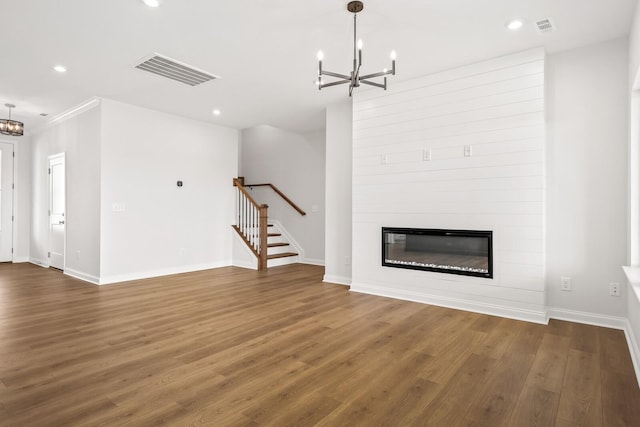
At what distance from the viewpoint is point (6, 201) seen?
741 cm

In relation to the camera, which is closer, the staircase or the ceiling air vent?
the ceiling air vent

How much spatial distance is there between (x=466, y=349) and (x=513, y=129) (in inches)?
90.1

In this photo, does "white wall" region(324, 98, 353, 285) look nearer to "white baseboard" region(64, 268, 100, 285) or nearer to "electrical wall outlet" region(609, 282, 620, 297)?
"electrical wall outlet" region(609, 282, 620, 297)

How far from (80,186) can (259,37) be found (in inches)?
167

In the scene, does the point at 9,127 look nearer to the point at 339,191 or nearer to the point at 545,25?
the point at 339,191

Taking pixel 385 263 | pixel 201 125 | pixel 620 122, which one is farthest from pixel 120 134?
pixel 620 122

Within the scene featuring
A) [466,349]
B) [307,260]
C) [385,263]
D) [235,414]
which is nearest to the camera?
[235,414]

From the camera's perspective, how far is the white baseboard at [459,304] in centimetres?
351

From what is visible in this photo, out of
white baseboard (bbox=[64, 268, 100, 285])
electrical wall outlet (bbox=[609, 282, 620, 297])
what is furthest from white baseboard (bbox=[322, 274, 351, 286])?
white baseboard (bbox=[64, 268, 100, 285])

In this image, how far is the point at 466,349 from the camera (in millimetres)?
2801

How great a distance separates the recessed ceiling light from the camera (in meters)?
3.04

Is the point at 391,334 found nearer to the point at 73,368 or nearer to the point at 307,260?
the point at 73,368

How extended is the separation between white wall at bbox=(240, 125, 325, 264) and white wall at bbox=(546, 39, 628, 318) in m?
4.32

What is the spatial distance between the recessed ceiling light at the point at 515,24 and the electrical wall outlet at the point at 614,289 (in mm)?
2553
